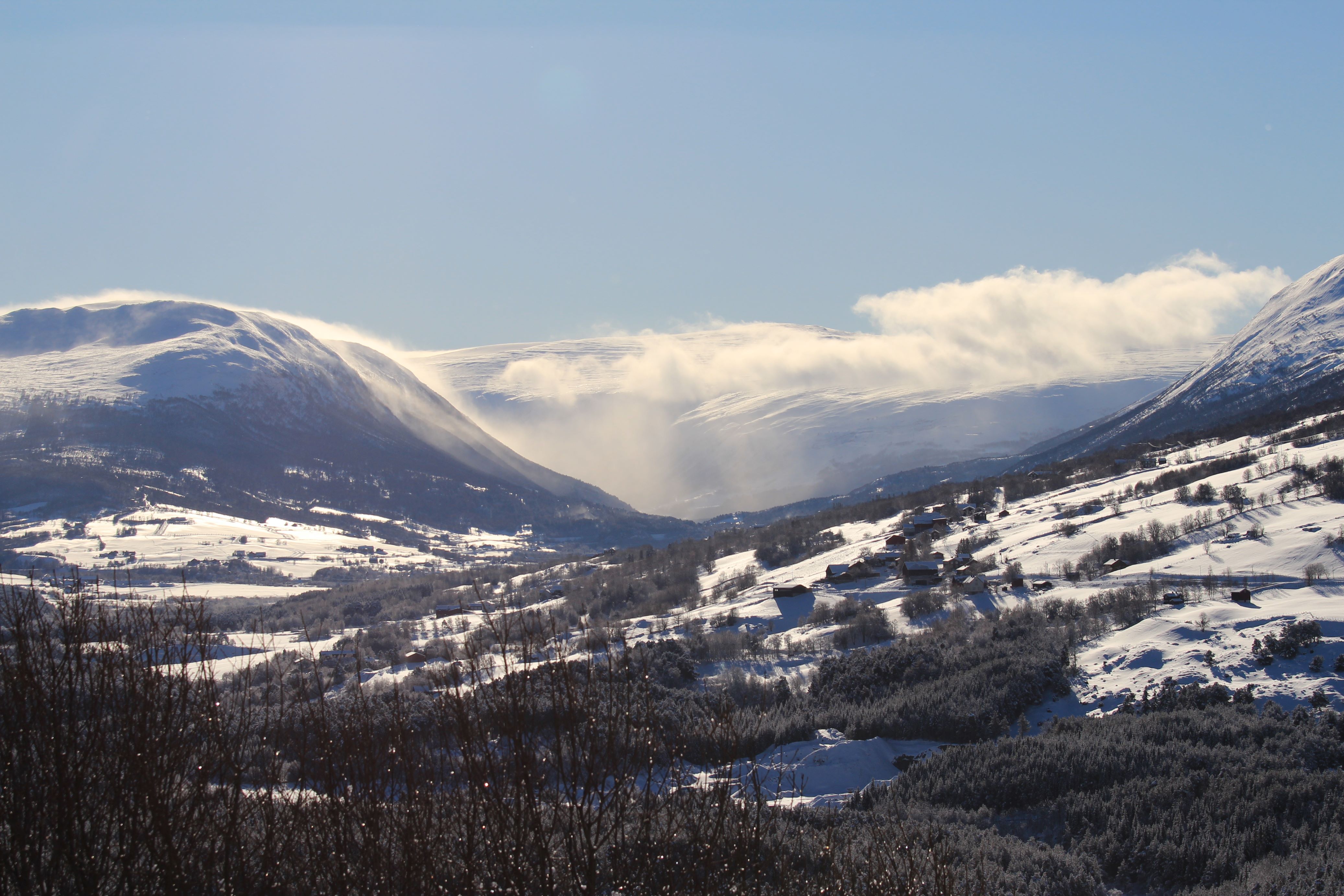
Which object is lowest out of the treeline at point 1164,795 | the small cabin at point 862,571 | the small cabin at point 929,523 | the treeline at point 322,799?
the small cabin at point 862,571

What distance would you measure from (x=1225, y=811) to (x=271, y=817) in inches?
870

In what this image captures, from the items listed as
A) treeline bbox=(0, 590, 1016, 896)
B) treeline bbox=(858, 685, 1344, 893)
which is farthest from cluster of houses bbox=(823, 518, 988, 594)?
treeline bbox=(0, 590, 1016, 896)

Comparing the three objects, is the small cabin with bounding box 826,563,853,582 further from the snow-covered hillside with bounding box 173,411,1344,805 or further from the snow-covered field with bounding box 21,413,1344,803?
the snow-covered field with bounding box 21,413,1344,803

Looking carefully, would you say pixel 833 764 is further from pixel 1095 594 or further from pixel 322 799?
pixel 1095 594

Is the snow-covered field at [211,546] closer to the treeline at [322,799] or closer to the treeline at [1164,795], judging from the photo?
the treeline at [1164,795]

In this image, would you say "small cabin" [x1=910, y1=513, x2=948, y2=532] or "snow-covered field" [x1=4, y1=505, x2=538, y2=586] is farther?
"snow-covered field" [x1=4, y1=505, x2=538, y2=586]

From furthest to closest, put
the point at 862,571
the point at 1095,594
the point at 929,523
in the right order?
the point at 929,523, the point at 862,571, the point at 1095,594

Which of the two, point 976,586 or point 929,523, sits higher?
point 929,523

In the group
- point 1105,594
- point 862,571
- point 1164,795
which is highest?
point 1164,795

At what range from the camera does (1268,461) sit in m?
81.1

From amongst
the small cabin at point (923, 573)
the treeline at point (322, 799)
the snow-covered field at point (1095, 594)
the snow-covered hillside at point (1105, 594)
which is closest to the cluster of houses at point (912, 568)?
the small cabin at point (923, 573)

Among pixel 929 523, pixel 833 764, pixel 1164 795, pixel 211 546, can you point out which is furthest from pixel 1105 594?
pixel 211 546

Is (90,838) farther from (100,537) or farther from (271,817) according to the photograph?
(100,537)

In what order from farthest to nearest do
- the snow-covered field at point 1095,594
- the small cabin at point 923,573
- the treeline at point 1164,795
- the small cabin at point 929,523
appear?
the small cabin at point 929,523 → the small cabin at point 923,573 → the snow-covered field at point 1095,594 → the treeline at point 1164,795
